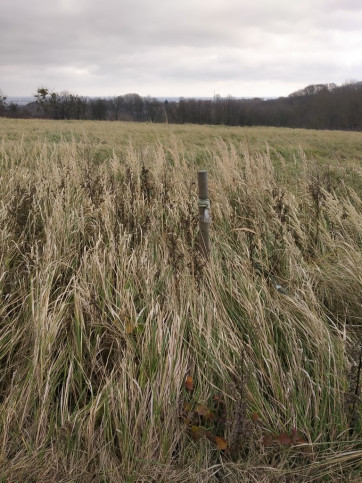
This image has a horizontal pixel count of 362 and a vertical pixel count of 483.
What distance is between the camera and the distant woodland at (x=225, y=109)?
4159 centimetres

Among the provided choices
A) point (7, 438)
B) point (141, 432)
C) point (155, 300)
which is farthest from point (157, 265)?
point (7, 438)

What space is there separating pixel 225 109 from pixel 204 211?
53.6 m

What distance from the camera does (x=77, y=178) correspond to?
3.97 meters

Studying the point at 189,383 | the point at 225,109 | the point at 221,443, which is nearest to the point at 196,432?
the point at 221,443

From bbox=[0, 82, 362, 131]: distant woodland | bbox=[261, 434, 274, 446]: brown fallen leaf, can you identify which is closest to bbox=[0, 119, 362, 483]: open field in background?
bbox=[261, 434, 274, 446]: brown fallen leaf

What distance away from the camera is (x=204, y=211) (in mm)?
2367

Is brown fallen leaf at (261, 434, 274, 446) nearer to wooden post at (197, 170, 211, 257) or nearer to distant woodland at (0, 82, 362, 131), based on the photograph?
wooden post at (197, 170, 211, 257)

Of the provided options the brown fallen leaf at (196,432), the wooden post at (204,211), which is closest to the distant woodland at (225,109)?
the wooden post at (204,211)

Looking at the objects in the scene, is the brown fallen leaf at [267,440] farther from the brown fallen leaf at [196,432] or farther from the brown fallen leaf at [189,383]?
the brown fallen leaf at [189,383]

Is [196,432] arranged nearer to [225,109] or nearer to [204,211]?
[204,211]

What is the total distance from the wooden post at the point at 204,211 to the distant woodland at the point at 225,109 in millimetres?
40896

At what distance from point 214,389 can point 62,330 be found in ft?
2.86

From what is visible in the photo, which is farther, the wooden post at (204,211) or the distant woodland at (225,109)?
the distant woodland at (225,109)

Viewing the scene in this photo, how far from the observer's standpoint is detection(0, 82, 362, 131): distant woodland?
41.6 m
